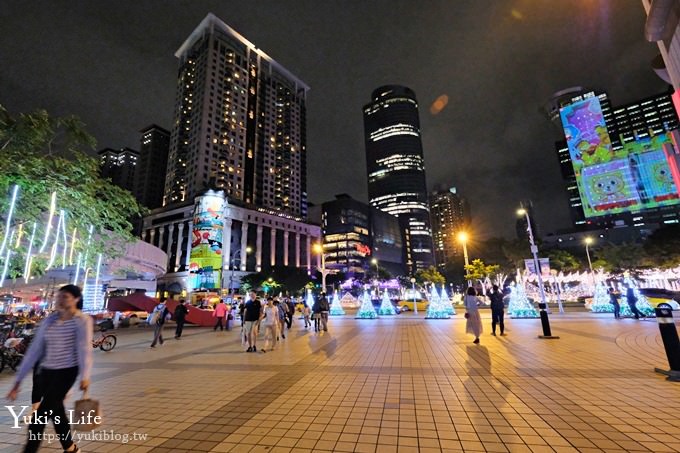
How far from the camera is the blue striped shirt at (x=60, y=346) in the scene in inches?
136

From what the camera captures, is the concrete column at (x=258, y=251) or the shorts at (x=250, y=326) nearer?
the shorts at (x=250, y=326)

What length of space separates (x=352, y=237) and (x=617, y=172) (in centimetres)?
8515

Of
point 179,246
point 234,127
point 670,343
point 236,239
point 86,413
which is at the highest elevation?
point 234,127

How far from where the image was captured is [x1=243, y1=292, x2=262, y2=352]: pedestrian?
11008mm

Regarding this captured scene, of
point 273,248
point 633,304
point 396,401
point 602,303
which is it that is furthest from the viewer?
point 273,248

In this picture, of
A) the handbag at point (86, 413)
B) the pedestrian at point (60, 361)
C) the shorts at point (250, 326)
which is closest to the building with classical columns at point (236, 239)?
the shorts at point (250, 326)

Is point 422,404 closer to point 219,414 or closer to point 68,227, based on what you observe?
point 219,414

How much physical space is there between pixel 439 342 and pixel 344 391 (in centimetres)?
674

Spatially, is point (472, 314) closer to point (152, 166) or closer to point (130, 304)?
point (130, 304)

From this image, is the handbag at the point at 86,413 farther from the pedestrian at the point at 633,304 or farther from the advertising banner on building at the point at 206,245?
the advertising banner on building at the point at 206,245

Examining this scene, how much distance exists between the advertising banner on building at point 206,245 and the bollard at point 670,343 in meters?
75.9

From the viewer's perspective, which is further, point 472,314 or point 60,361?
point 472,314

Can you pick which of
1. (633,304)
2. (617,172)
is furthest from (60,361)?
(617,172)

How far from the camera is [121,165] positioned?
140125 mm
